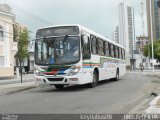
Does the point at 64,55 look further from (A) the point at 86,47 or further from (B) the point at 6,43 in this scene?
(B) the point at 6,43

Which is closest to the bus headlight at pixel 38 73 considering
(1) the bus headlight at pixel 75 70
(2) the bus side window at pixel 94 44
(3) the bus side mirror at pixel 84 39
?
(1) the bus headlight at pixel 75 70

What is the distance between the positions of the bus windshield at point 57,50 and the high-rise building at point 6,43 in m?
24.9

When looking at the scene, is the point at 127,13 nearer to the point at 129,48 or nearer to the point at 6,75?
the point at 129,48

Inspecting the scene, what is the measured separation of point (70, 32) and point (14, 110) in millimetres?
7594

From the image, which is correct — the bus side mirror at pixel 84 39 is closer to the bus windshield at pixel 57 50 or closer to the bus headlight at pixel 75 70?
the bus windshield at pixel 57 50

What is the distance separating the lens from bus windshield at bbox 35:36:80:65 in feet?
56.1

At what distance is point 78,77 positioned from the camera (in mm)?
17062

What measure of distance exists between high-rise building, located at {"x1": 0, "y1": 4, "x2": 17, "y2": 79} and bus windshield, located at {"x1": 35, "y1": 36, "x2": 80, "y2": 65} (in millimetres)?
24914

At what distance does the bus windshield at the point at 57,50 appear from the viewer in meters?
17.1

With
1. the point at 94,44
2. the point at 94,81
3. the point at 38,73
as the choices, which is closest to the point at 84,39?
the point at 94,44

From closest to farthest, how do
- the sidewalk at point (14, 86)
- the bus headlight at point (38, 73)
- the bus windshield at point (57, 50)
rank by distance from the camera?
the bus windshield at point (57, 50)
the bus headlight at point (38, 73)
the sidewalk at point (14, 86)

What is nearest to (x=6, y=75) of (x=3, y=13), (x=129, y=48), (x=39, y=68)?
(x=3, y=13)

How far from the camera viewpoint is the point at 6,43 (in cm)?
4328

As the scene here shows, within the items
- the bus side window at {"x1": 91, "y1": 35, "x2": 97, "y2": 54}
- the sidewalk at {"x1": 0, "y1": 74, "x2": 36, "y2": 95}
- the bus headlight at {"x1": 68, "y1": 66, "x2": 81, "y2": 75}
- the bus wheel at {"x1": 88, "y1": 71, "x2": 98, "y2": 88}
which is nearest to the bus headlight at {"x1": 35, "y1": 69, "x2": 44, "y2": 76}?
the bus headlight at {"x1": 68, "y1": 66, "x2": 81, "y2": 75}
